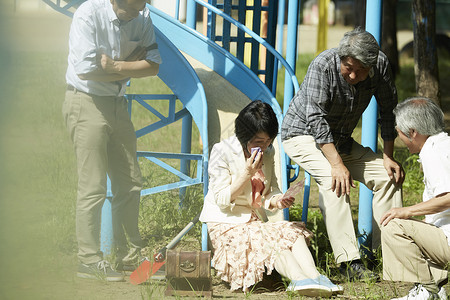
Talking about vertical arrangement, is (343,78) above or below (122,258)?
above

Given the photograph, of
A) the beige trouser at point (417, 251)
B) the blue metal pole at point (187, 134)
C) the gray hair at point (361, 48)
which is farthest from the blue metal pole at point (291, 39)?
the beige trouser at point (417, 251)

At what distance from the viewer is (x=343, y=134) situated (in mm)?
4289

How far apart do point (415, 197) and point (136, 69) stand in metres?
3.68

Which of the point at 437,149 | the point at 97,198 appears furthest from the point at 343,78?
the point at 97,198

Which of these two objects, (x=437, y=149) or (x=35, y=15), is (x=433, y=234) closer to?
(x=437, y=149)

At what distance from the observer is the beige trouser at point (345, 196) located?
157 inches

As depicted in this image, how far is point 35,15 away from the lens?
87 centimetres

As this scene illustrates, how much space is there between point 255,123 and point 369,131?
1.20 m

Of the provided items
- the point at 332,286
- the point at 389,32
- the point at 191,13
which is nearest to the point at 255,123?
the point at 332,286

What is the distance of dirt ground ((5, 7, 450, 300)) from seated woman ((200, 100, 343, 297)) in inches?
6.0

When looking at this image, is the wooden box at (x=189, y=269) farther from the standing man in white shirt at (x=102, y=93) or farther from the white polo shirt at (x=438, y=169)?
the white polo shirt at (x=438, y=169)

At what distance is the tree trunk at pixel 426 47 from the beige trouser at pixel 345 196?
13.9 feet

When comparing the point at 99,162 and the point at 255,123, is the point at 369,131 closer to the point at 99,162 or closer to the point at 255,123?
the point at 255,123

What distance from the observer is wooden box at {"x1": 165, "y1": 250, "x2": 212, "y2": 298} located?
3.61 meters
